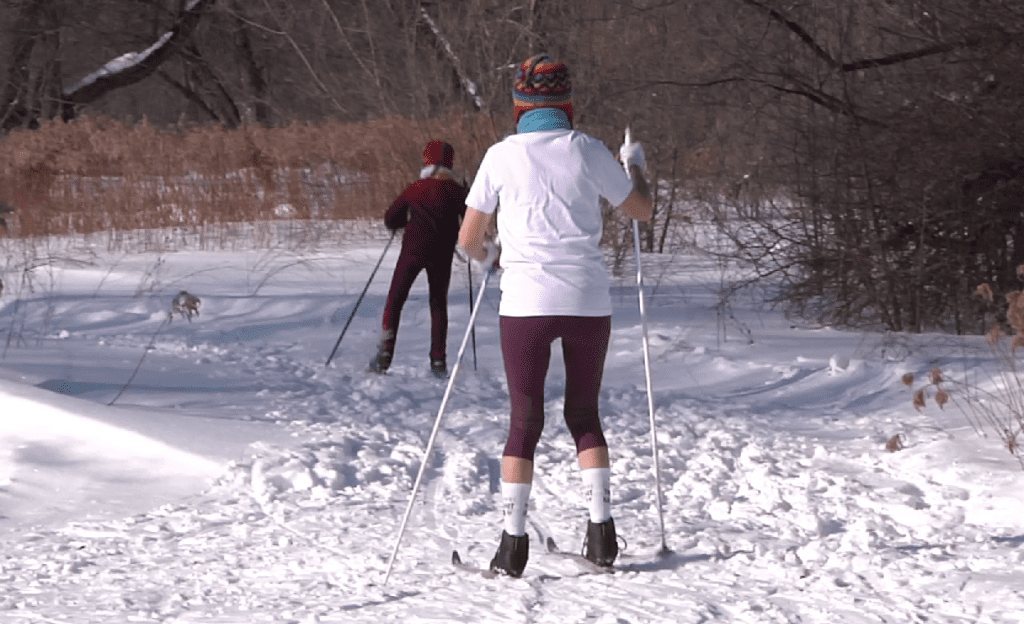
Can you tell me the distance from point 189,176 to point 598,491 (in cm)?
1413

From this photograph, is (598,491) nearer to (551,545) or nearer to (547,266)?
(551,545)

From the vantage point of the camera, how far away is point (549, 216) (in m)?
4.22

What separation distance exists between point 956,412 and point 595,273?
3923 millimetres

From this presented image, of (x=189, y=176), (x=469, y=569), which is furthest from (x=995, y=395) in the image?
(x=189, y=176)

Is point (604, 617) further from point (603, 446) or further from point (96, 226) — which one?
point (96, 226)

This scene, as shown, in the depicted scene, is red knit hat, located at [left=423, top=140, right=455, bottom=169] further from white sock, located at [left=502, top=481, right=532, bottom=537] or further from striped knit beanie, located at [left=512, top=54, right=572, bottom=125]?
white sock, located at [left=502, top=481, right=532, bottom=537]

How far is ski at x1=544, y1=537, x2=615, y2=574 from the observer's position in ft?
14.5

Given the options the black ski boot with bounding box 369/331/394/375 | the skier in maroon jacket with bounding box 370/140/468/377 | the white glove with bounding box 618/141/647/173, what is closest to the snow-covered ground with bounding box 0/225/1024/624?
the black ski boot with bounding box 369/331/394/375

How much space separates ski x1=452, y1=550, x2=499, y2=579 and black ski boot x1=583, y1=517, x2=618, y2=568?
37 centimetres

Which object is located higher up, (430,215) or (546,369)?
(430,215)

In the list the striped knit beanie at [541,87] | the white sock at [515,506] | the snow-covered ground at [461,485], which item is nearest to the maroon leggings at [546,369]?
the white sock at [515,506]

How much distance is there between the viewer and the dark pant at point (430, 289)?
8.60 meters

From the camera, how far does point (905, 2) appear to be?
32.4 ft

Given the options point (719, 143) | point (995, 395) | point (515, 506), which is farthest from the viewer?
point (719, 143)
